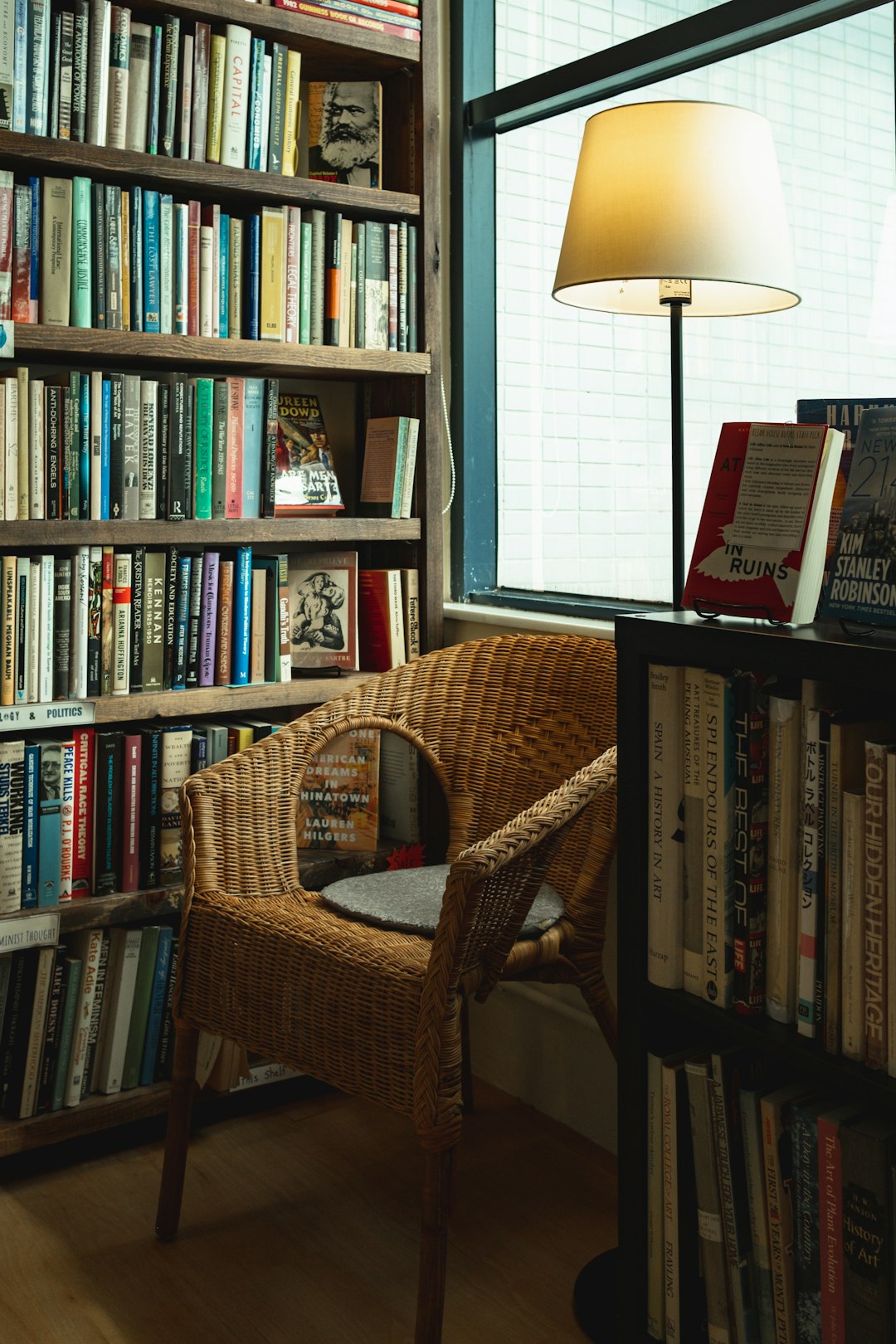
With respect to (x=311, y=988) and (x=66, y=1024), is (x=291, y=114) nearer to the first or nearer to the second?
(x=311, y=988)

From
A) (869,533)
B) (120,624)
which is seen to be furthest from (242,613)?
(869,533)

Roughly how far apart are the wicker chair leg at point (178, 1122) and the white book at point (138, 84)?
4.55ft

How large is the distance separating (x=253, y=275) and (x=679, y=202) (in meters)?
0.88

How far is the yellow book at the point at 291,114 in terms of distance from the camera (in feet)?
7.18

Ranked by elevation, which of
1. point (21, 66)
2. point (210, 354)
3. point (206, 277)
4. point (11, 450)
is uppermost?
point (21, 66)

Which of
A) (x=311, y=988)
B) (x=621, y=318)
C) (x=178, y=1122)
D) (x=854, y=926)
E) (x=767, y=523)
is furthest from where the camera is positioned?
(x=621, y=318)

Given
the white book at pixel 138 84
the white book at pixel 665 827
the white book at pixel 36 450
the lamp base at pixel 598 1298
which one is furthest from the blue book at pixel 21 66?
the lamp base at pixel 598 1298

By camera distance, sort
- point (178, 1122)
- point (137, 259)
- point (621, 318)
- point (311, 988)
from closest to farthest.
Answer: point (311, 988) < point (178, 1122) < point (137, 259) < point (621, 318)

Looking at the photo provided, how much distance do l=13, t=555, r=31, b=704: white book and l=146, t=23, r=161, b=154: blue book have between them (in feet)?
2.30

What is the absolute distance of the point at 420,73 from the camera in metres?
2.31

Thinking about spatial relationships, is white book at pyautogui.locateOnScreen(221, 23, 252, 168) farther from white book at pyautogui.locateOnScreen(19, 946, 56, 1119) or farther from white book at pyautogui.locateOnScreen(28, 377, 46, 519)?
white book at pyautogui.locateOnScreen(19, 946, 56, 1119)

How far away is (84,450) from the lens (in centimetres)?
202

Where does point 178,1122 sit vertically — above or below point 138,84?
below

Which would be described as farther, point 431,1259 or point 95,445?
point 95,445
